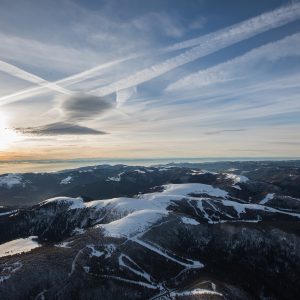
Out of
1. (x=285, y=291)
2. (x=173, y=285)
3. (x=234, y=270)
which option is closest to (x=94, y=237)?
(x=173, y=285)

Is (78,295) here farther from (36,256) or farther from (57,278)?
(36,256)

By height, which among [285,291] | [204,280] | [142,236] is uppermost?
[142,236]

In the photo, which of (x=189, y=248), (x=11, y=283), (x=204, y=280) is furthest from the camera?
(x=189, y=248)

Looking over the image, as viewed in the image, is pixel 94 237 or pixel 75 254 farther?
pixel 94 237

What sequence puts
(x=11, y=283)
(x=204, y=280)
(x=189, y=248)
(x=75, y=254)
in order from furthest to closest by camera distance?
A: (x=189, y=248) < (x=75, y=254) < (x=204, y=280) < (x=11, y=283)

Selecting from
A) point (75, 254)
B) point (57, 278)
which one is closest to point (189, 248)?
point (75, 254)

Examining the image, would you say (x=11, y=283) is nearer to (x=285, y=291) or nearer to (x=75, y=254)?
(x=75, y=254)

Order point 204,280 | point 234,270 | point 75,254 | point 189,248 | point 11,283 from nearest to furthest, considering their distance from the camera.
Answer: point 11,283
point 204,280
point 75,254
point 234,270
point 189,248

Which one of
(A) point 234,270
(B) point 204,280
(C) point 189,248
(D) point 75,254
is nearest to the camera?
(B) point 204,280

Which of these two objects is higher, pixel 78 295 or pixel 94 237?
pixel 94 237
